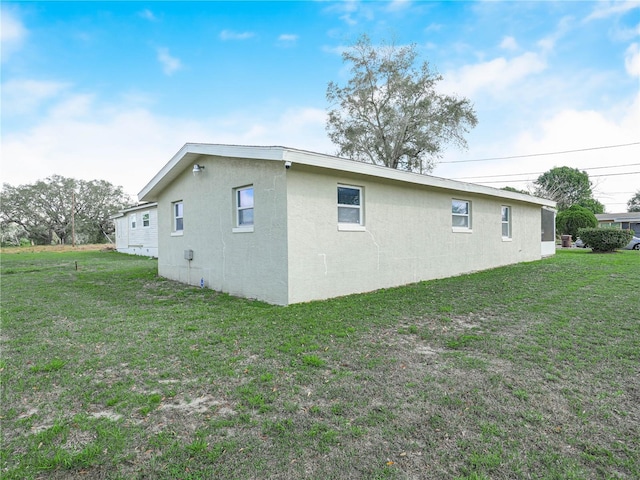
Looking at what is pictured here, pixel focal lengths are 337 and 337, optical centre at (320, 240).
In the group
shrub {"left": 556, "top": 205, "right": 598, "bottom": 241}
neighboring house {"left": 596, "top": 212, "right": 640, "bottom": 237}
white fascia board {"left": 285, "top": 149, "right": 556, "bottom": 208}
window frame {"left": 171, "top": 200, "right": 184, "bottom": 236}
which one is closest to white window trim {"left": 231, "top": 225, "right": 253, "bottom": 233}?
white fascia board {"left": 285, "top": 149, "right": 556, "bottom": 208}

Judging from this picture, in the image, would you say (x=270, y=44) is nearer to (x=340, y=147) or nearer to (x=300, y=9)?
(x=300, y=9)

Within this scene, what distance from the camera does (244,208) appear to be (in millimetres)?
7965

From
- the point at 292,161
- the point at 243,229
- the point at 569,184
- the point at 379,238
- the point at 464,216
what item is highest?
the point at 569,184

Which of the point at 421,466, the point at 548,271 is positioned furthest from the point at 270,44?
the point at 421,466

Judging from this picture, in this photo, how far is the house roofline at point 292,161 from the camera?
658cm

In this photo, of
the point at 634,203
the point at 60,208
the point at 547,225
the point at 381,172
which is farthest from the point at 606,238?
the point at 60,208

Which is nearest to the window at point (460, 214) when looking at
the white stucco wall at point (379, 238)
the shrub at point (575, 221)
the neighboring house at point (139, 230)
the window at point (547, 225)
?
the white stucco wall at point (379, 238)

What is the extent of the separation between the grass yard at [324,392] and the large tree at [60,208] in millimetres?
39739

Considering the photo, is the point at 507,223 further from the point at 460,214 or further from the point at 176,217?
the point at 176,217

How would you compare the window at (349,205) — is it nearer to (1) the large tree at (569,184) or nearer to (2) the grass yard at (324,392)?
(2) the grass yard at (324,392)

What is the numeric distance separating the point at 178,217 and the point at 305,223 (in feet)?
18.9

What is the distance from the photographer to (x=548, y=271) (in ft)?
35.7

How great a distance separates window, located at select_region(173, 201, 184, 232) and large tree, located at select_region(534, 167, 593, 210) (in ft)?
150

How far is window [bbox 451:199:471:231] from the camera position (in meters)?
11.0
